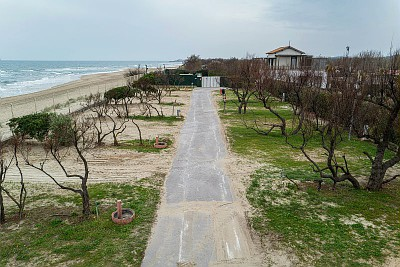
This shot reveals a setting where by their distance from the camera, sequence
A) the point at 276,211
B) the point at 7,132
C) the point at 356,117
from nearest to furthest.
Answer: the point at 276,211 < the point at 356,117 < the point at 7,132

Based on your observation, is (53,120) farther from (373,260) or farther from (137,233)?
(373,260)

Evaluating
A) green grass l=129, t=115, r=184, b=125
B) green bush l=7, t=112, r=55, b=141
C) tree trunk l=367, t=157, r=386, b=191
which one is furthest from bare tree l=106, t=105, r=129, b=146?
tree trunk l=367, t=157, r=386, b=191

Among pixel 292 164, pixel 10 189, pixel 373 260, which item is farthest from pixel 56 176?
pixel 373 260

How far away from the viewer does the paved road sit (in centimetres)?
727

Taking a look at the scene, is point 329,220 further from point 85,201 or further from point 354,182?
point 85,201

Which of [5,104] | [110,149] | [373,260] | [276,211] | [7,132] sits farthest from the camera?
[5,104]

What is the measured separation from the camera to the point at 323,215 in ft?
30.3

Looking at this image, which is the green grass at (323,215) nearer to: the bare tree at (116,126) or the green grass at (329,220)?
the green grass at (329,220)

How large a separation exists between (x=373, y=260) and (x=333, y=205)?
9.48ft

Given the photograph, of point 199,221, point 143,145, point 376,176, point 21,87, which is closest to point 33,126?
point 143,145

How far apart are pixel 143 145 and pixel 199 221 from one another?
29.3 feet

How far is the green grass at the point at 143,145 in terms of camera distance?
16172 mm

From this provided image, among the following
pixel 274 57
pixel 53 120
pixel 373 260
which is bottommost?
pixel 373 260

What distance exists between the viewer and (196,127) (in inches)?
866
